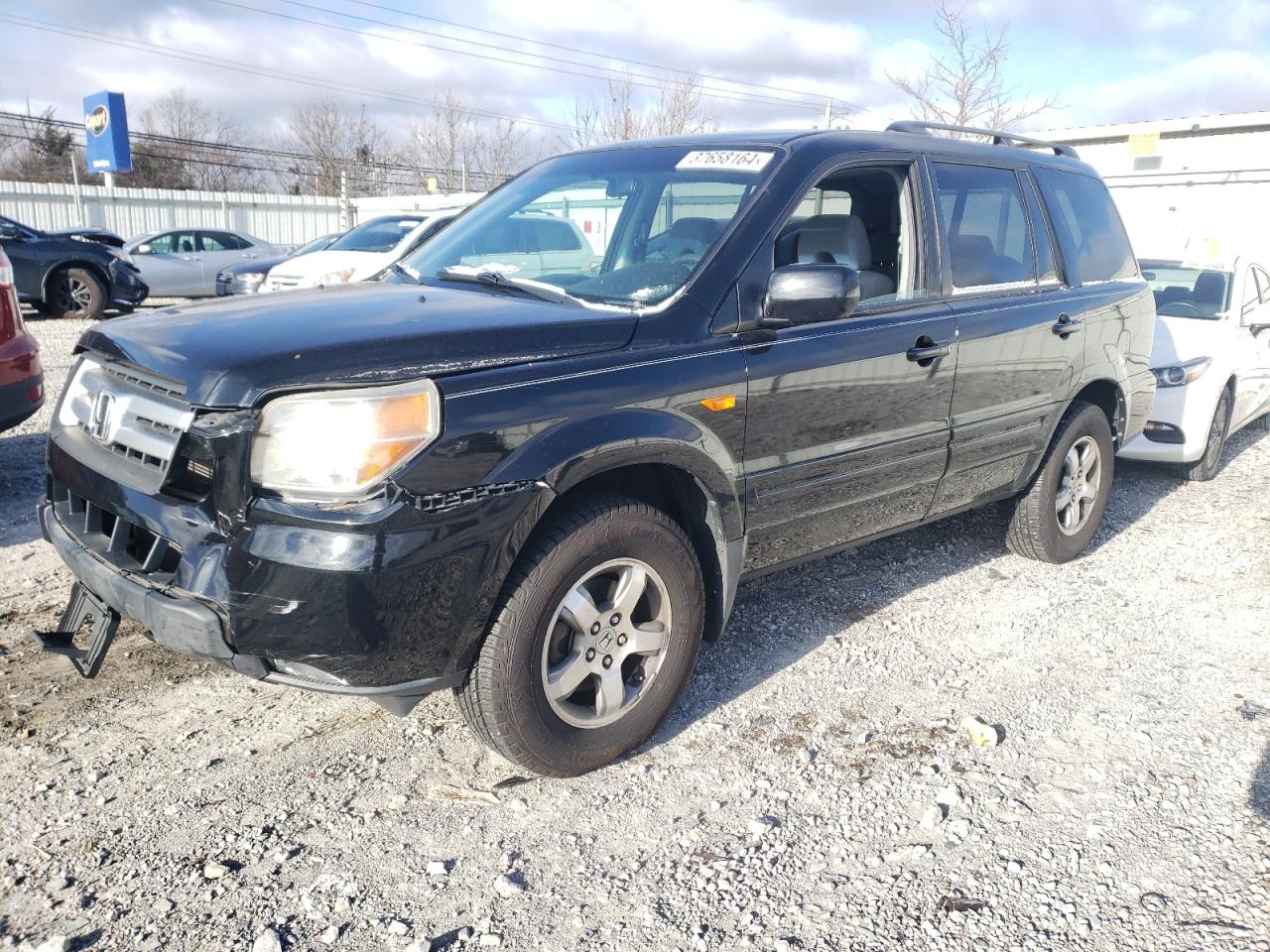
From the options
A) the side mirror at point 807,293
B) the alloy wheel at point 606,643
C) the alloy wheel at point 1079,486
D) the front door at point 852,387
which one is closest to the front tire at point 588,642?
the alloy wheel at point 606,643

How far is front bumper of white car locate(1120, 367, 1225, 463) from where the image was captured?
22.2 ft

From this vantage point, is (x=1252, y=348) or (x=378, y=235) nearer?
(x=1252, y=348)

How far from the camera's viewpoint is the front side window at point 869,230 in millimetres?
3801

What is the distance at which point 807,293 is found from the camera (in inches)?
127

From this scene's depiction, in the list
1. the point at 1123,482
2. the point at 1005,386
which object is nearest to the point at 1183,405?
the point at 1123,482

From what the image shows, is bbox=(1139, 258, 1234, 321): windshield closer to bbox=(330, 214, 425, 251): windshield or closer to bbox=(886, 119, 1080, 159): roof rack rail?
bbox=(886, 119, 1080, 159): roof rack rail

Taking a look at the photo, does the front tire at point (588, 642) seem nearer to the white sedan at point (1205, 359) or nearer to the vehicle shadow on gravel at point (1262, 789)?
the vehicle shadow on gravel at point (1262, 789)

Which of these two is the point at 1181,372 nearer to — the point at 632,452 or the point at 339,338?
the point at 632,452

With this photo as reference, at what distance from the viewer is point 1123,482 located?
284 inches

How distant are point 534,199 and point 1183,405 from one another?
15.8 ft

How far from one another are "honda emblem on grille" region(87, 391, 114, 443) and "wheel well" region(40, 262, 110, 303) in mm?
13096

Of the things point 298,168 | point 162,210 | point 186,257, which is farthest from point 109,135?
point 298,168

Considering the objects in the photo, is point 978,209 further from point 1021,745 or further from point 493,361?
point 493,361

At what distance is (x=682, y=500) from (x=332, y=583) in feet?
3.94
